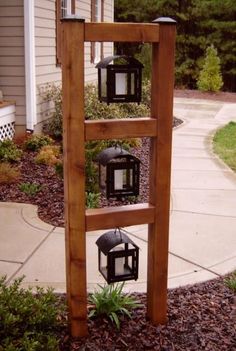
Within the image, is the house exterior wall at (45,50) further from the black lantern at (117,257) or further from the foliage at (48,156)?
the black lantern at (117,257)

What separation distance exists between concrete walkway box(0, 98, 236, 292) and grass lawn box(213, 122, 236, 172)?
89cm

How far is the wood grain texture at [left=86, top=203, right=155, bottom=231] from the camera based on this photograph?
2775 mm

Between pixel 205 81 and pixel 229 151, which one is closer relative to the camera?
pixel 229 151

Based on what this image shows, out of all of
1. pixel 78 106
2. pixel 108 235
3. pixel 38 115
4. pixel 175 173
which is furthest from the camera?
pixel 38 115

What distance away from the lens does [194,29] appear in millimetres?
21859

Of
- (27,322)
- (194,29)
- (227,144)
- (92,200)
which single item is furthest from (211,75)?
(27,322)

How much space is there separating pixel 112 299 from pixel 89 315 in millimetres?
167

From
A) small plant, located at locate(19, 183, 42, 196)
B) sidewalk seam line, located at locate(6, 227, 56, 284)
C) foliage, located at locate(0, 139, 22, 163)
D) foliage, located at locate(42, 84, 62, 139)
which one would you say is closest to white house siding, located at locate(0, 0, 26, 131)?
foliage, located at locate(42, 84, 62, 139)

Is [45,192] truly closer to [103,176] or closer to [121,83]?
[103,176]

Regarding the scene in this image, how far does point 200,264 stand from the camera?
3.96 metres

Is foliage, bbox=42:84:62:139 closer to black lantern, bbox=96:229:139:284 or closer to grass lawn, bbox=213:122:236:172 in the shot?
grass lawn, bbox=213:122:236:172

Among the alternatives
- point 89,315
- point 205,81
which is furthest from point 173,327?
point 205,81

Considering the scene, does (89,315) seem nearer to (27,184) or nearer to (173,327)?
(173,327)

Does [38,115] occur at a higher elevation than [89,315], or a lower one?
higher
